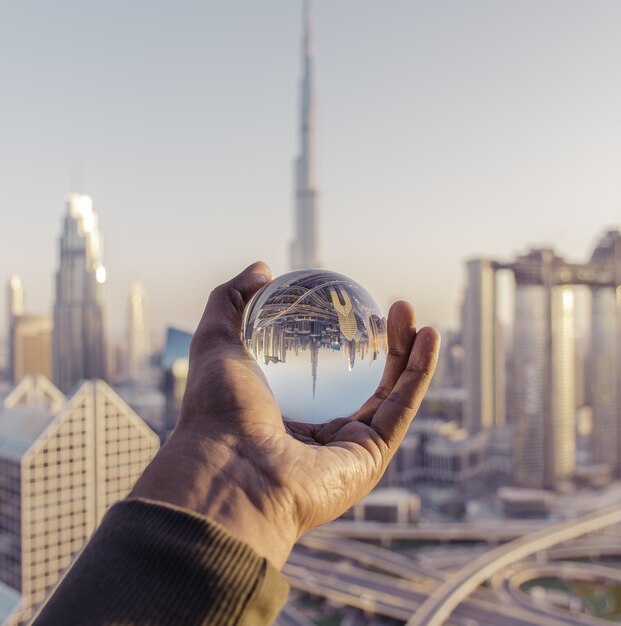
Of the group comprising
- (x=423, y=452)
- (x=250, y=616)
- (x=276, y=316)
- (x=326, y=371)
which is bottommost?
(x=423, y=452)

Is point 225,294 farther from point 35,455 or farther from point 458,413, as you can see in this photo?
point 458,413

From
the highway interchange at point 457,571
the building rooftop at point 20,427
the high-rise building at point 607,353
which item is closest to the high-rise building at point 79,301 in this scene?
the building rooftop at point 20,427

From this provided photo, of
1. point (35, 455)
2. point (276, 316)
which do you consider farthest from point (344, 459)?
point (35, 455)

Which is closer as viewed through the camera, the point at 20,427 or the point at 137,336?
the point at 20,427

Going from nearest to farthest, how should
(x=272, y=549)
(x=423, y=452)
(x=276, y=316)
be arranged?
(x=272, y=549), (x=276, y=316), (x=423, y=452)

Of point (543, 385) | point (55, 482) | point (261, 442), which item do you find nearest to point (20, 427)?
point (55, 482)

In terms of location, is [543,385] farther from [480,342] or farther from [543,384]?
[480,342]

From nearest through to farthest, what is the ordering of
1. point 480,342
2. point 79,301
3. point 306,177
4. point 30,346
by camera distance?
point 79,301
point 30,346
point 480,342
point 306,177
